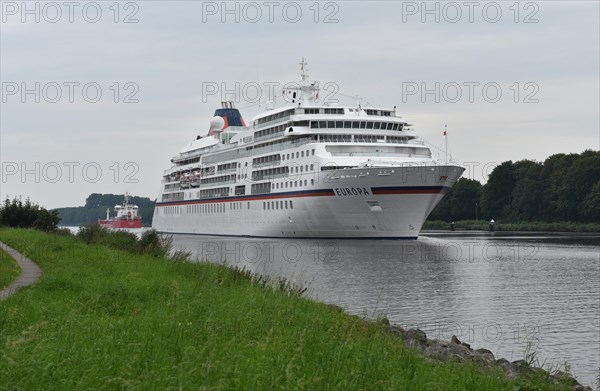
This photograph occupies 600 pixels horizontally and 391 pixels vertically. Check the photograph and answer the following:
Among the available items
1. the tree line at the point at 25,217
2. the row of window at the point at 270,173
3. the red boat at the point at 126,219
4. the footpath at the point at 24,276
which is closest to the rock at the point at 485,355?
the footpath at the point at 24,276

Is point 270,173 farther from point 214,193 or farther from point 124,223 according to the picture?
point 124,223

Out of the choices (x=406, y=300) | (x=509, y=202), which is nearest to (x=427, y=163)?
(x=406, y=300)

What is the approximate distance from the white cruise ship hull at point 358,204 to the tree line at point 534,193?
4051 centimetres

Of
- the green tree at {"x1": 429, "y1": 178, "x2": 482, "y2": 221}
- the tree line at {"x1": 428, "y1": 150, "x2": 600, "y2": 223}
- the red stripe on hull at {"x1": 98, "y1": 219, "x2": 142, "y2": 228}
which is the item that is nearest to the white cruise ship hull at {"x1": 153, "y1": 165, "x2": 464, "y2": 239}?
the tree line at {"x1": 428, "y1": 150, "x2": 600, "y2": 223}

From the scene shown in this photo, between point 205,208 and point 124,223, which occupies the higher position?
point 205,208

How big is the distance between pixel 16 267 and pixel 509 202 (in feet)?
339

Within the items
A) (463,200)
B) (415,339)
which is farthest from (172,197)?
(415,339)

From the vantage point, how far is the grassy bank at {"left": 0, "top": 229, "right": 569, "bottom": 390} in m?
8.73

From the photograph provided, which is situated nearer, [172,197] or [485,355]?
[485,355]

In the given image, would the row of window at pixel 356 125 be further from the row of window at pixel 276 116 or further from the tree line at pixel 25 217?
the tree line at pixel 25 217

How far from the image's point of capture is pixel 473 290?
103ft

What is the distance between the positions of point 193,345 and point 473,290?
73.6 ft

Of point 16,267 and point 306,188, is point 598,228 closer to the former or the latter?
point 306,188

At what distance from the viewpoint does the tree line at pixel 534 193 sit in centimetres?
9825
